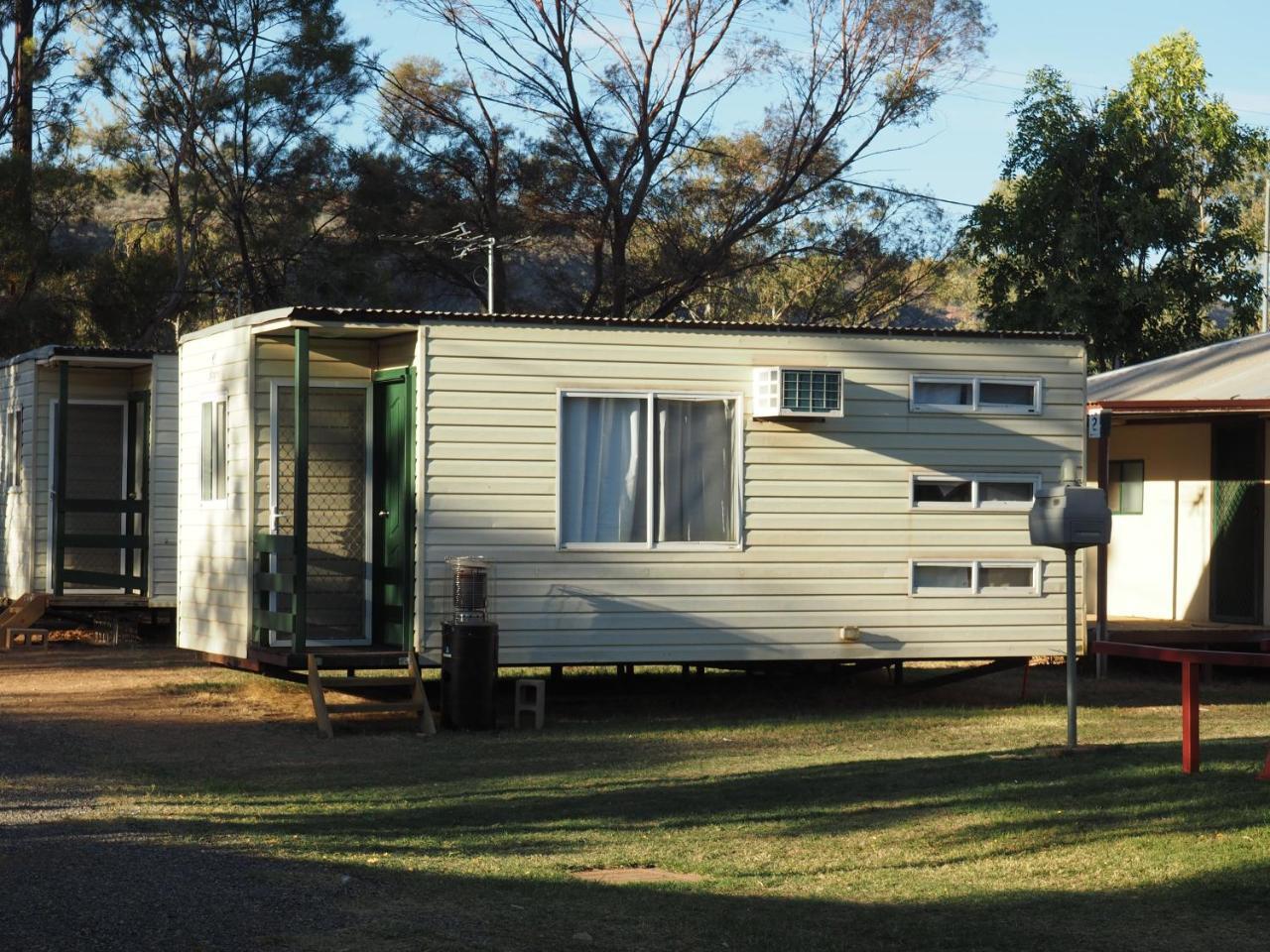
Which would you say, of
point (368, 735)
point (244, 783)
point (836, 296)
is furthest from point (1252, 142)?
point (244, 783)

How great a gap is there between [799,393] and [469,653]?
2.87 m

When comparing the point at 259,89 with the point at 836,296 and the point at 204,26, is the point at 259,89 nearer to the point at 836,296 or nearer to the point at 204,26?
the point at 204,26

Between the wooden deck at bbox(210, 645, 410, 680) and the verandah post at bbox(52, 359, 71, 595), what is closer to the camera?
the wooden deck at bbox(210, 645, 410, 680)

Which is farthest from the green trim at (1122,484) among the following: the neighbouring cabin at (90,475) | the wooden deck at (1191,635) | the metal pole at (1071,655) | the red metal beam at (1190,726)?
the neighbouring cabin at (90,475)

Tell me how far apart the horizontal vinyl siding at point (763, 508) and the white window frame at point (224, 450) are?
1.81 meters

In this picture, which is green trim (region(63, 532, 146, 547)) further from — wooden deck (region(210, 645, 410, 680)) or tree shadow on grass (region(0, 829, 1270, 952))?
tree shadow on grass (region(0, 829, 1270, 952))

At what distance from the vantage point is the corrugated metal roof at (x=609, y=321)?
436 inches

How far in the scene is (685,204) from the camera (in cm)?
2964

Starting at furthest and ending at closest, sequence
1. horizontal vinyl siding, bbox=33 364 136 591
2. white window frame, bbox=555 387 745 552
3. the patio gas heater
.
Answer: horizontal vinyl siding, bbox=33 364 136 591 → white window frame, bbox=555 387 745 552 → the patio gas heater

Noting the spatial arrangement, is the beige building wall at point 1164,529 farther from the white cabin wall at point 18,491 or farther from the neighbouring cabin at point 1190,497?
the white cabin wall at point 18,491

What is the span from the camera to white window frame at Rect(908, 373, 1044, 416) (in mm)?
12070

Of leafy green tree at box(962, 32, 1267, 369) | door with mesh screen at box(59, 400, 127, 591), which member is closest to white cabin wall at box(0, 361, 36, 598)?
door with mesh screen at box(59, 400, 127, 591)

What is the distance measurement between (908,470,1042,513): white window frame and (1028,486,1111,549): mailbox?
232 centimetres

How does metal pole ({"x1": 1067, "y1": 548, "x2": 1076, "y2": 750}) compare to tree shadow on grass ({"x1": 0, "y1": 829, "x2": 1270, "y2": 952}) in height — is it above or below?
above
